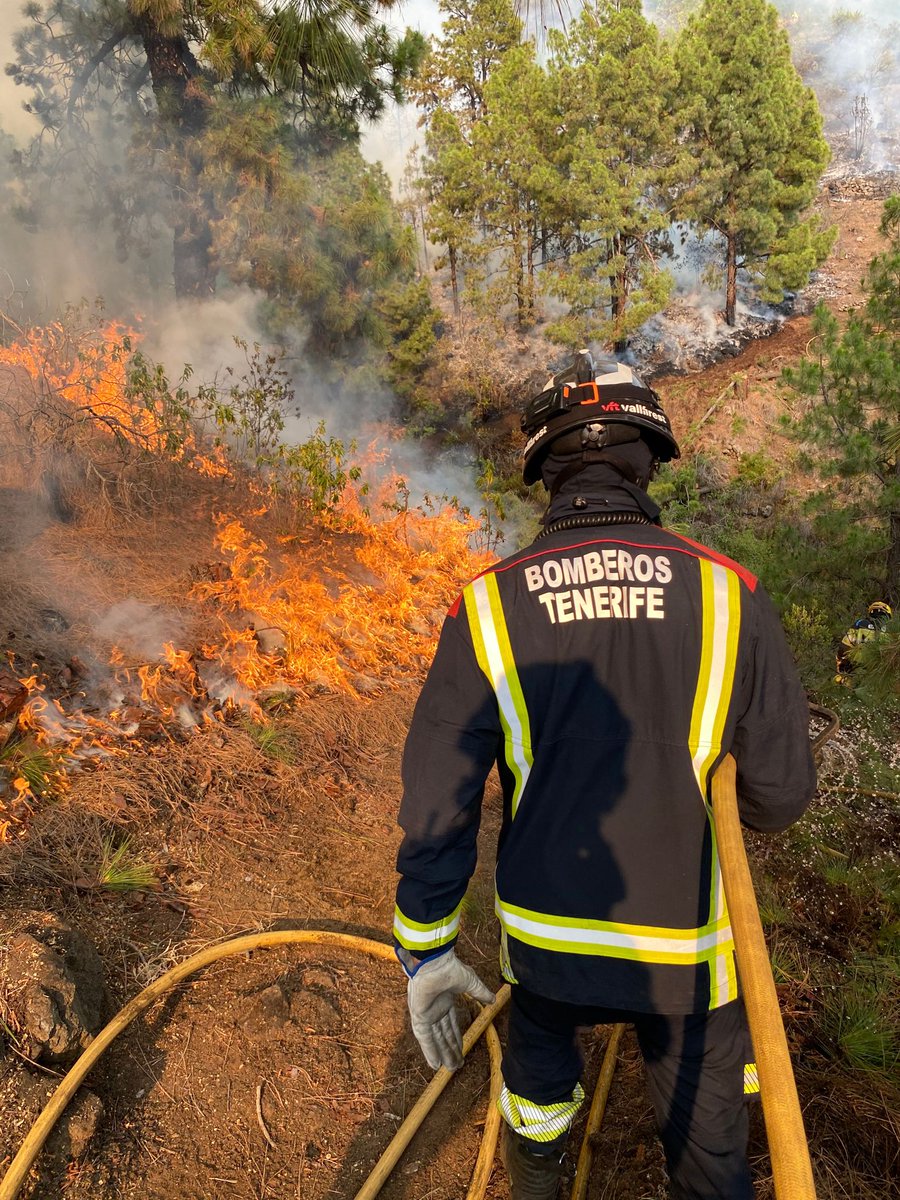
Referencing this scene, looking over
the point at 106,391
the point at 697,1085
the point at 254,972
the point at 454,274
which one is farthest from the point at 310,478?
the point at 454,274

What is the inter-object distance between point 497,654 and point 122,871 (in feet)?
9.87

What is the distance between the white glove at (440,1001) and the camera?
5.97ft

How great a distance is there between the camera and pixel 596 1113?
2.51m

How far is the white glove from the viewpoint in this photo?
1.82 meters

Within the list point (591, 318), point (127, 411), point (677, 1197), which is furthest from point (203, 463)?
point (591, 318)

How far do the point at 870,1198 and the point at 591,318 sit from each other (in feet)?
56.1

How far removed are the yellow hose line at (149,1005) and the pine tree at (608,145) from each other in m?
15.3

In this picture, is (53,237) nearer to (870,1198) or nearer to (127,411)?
(127,411)

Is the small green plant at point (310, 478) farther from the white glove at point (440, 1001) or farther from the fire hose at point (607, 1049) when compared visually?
the white glove at point (440, 1001)

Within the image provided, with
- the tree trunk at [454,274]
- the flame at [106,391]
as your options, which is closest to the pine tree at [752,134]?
the tree trunk at [454,274]

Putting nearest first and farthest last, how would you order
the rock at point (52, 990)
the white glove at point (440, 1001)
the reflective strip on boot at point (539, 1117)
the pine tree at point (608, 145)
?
the white glove at point (440, 1001) < the reflective strip on boot at point (539, 1117) < the rock at point (52, 990) < the pine tree at point (608, 145)

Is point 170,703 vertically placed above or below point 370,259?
below

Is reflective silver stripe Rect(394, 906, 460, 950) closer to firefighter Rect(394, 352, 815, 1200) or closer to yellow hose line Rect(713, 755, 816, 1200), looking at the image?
firefighter Rect(394, 352, 815, 1200)

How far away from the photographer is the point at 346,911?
364 cm
